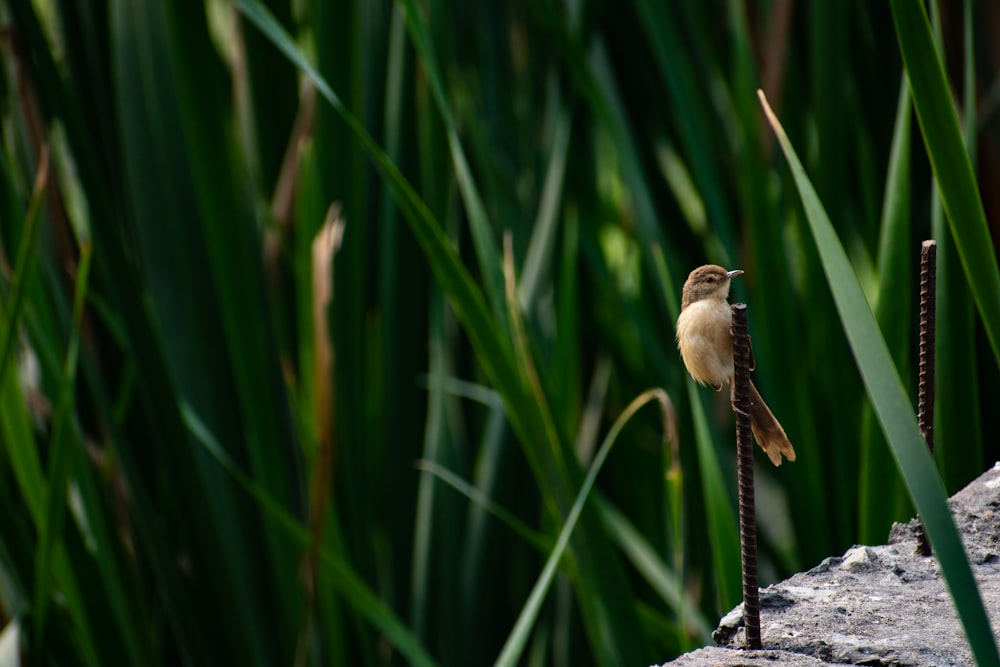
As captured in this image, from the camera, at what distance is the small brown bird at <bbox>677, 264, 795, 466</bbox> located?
2.10 ft

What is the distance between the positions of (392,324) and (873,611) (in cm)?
91

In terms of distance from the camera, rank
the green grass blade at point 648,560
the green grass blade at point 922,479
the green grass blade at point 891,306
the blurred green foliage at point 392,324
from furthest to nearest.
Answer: the green grass blade at point 648,560 < the blurred green foliage at point 392,324 < the green grass blade at point 891,306 < the green grass blade at point 922,479

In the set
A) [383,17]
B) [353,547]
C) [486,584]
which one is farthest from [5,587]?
[383,17]

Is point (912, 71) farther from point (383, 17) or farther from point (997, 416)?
point (383, 17)

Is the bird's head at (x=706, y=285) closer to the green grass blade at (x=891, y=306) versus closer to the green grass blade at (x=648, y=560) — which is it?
the green grass blade at (x=891, y=306)

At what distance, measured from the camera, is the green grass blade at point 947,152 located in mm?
668

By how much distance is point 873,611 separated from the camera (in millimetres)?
658

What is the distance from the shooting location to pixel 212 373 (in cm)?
135

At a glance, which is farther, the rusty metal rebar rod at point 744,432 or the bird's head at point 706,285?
the bird's head at point 706,285

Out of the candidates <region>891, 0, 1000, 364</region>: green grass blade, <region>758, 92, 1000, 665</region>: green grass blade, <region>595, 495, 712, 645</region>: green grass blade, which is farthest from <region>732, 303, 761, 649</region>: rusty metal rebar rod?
<region>595, 495, 712, 645</region>: green grass blade

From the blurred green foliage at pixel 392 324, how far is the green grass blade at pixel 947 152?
24 cm

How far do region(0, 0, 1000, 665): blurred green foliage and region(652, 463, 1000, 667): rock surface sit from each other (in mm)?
208

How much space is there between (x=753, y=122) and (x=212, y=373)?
0.68 meters

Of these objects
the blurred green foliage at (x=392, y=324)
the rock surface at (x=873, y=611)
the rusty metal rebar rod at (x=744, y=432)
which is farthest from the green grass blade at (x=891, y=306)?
the rusty metal rebar rod at (x=744, y=432)
